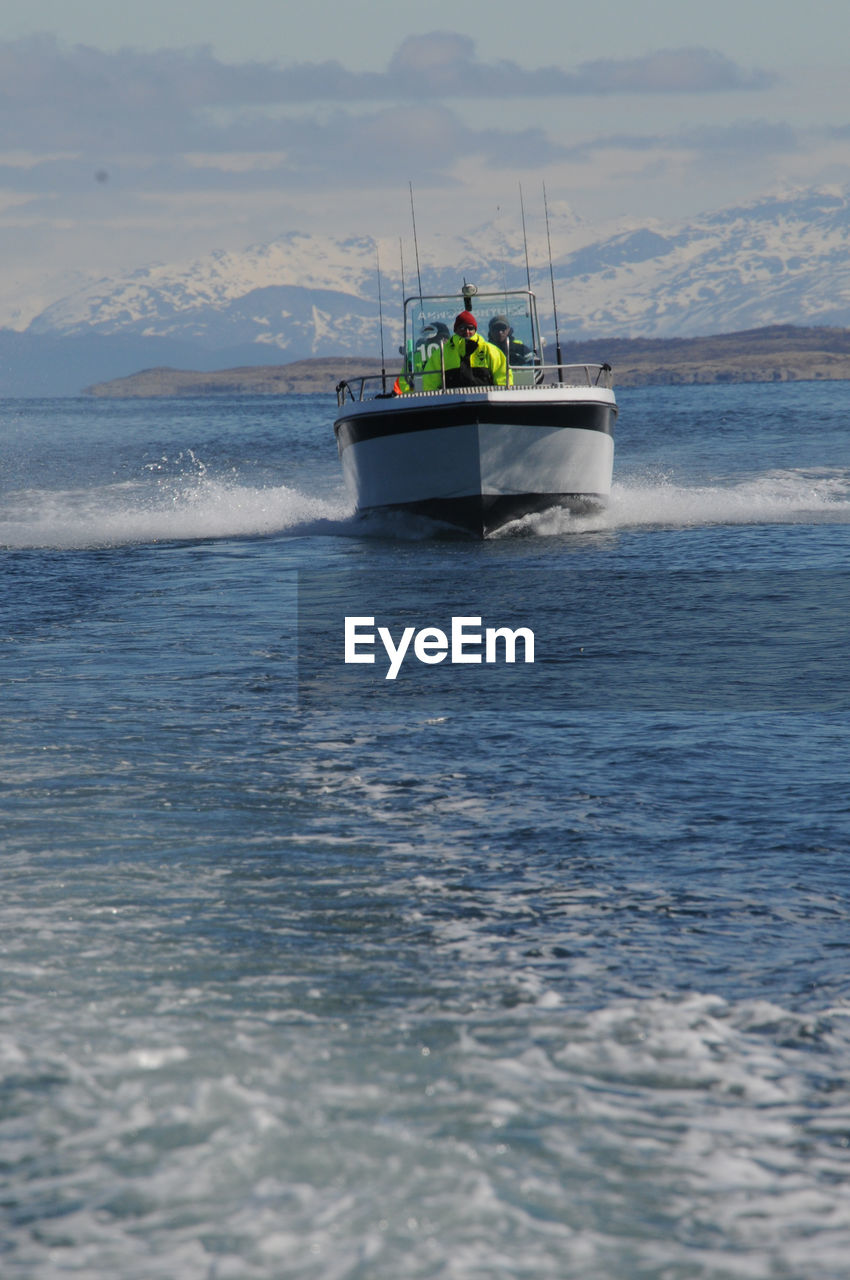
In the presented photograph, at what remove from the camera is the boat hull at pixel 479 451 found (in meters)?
16.2

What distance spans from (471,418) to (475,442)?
330mm

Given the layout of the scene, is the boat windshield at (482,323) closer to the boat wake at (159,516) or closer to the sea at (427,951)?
the boat wake at (159,516)

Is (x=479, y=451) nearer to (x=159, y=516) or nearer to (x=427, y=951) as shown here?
(x=159, y=516)

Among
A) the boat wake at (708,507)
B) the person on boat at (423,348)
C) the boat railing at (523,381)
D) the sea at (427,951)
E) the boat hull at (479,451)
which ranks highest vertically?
the person on boat at (423,348)

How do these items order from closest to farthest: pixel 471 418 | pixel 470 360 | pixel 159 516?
pixel 471 418
pixel 470 360
pixel 159 516

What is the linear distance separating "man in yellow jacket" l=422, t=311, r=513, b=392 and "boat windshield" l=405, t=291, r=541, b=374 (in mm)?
→ 1630

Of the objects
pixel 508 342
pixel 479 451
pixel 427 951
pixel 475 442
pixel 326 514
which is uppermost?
pixel 508 342

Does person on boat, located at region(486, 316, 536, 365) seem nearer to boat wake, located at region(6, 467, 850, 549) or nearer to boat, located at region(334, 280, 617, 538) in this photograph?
boat, located at region(334, 280, 617, 538)

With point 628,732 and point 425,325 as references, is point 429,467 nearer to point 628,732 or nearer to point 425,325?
point 425,325

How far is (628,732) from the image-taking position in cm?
797

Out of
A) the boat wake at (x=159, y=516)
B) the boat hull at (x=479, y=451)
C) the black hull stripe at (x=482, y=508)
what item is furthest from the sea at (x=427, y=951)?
the boat wake at (x=159, y=516)

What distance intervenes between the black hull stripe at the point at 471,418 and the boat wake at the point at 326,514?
125cm

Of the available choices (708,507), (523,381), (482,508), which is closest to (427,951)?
(482,508)

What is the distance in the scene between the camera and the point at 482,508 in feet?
55.8
